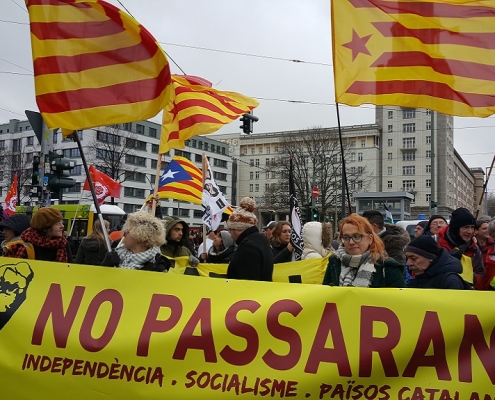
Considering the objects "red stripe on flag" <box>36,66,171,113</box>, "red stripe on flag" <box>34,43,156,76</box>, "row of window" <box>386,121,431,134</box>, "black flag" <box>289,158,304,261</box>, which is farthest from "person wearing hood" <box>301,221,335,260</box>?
"row of window" <box>386,121,431,134</box>

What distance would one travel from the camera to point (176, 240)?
5832 mm

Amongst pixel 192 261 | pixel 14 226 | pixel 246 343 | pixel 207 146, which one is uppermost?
pixel 207 146

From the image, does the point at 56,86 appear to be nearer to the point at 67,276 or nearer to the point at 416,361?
the point at 67,276

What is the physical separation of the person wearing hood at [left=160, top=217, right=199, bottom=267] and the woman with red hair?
2353 millimetres

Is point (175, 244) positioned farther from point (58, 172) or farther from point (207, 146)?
point (207, 146)

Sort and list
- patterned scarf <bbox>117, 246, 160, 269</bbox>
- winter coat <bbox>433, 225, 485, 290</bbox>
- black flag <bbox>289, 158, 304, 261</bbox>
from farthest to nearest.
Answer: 1. black flag <bbox>289, 158, 304, 261</bbox>
2. winter coat <bbox>433, 225, 485, 290</bbox>
3. patterned scarf <bbox>117, 246, 160, 269</bbox>

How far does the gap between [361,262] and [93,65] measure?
8.77 feet

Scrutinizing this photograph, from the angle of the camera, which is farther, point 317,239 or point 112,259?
point 317,239

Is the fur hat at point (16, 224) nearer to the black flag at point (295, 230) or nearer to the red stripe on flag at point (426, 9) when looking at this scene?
the black flag at point (295, 230)

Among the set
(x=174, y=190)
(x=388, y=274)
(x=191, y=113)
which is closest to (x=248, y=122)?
(x=174, y=190)

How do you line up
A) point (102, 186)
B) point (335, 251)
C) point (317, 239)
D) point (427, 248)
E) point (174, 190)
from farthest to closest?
1. point (102, 186)
2. point (174, 190)
3. point (317, 239)
4. point (335, 251)
5. point (427, 248)

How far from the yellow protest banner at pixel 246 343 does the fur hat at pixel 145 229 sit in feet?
2.66

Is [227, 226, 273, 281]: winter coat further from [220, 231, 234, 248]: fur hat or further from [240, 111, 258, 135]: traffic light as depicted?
[240, 111, 258, 135]: traffic light

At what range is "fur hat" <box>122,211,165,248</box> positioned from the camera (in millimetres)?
3953
